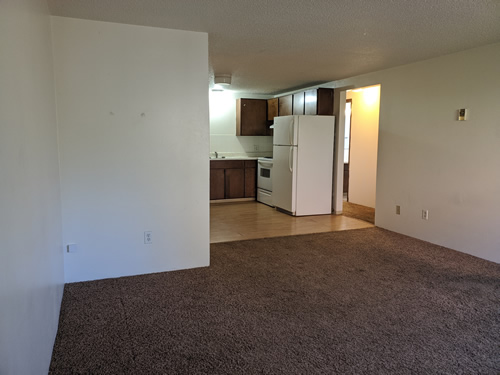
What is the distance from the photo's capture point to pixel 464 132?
3939 millimetres

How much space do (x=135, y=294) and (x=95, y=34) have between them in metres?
2.22

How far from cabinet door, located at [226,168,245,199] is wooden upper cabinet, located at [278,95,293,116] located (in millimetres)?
1412

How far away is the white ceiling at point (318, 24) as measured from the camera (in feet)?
8.64

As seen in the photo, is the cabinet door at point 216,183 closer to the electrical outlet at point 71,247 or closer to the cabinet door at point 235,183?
the cabinet door at point 235,183

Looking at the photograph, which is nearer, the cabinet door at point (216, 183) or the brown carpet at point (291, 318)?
the brown carpet at point (291, 318)

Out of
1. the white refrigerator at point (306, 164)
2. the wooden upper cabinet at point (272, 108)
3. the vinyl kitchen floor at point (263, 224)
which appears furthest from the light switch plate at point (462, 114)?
the wooden upper cabinet at point (272, 108)

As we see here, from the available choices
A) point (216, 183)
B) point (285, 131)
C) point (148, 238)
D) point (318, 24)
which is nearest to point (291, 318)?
point (148, 238)

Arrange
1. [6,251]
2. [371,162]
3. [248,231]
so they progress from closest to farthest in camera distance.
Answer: [6,251], [248,231], [371,162]

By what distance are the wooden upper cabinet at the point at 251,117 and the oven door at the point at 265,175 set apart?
0.86 metres

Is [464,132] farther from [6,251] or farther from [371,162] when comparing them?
[6,251]

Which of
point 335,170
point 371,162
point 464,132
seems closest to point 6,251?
point 464,132

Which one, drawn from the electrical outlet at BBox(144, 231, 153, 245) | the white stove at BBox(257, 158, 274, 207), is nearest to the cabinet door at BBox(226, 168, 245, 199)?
the white stove at BBox(257, 158, 274, 207)

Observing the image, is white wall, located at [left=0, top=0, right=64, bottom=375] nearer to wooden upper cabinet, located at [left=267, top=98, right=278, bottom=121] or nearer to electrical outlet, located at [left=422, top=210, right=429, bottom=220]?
electrical outlet, located at [left=422, top=210, right=429, bottom=220]

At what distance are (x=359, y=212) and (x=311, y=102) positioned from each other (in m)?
2.11
